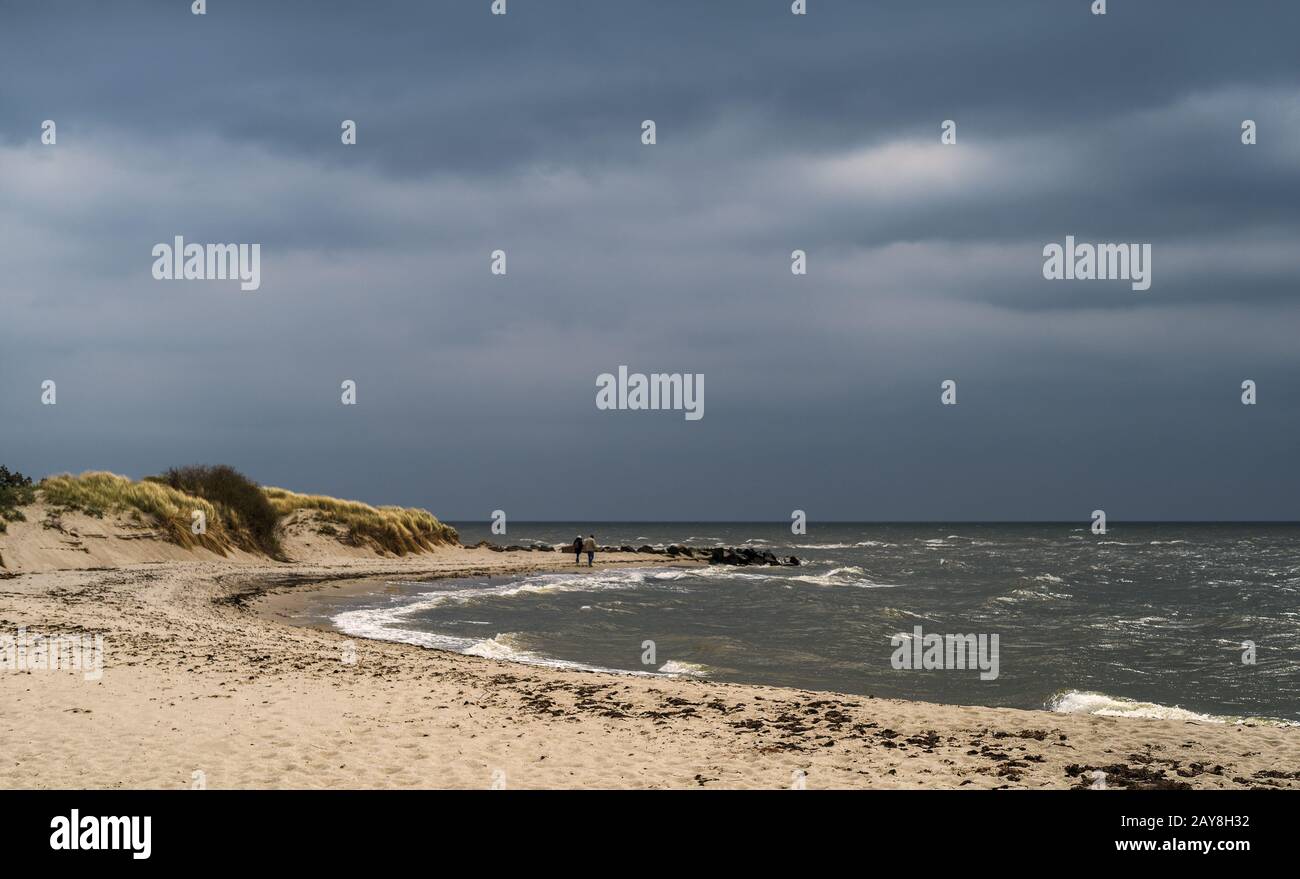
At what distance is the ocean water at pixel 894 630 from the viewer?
53.0 ft

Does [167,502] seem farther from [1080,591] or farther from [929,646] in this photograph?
[1080,591]

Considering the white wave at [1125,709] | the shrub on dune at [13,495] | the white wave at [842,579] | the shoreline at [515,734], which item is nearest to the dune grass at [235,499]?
the shrub on dune at [13,495]

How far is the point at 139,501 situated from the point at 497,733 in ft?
117

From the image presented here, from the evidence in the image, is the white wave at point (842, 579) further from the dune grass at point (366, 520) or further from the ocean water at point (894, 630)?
the dune grass at point (366, 520)

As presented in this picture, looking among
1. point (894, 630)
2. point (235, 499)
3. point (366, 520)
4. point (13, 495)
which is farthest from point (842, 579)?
point (13, 495)

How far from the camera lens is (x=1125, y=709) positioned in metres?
14.1

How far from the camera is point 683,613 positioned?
28234mm

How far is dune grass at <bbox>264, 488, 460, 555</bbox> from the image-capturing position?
5416 cm

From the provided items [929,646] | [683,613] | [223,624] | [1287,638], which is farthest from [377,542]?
[1287,638]

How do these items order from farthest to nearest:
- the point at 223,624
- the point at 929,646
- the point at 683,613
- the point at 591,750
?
1. the point at 683,613
2. the point at 929,646
3. the point at 223,624
4. the point at 591,750
